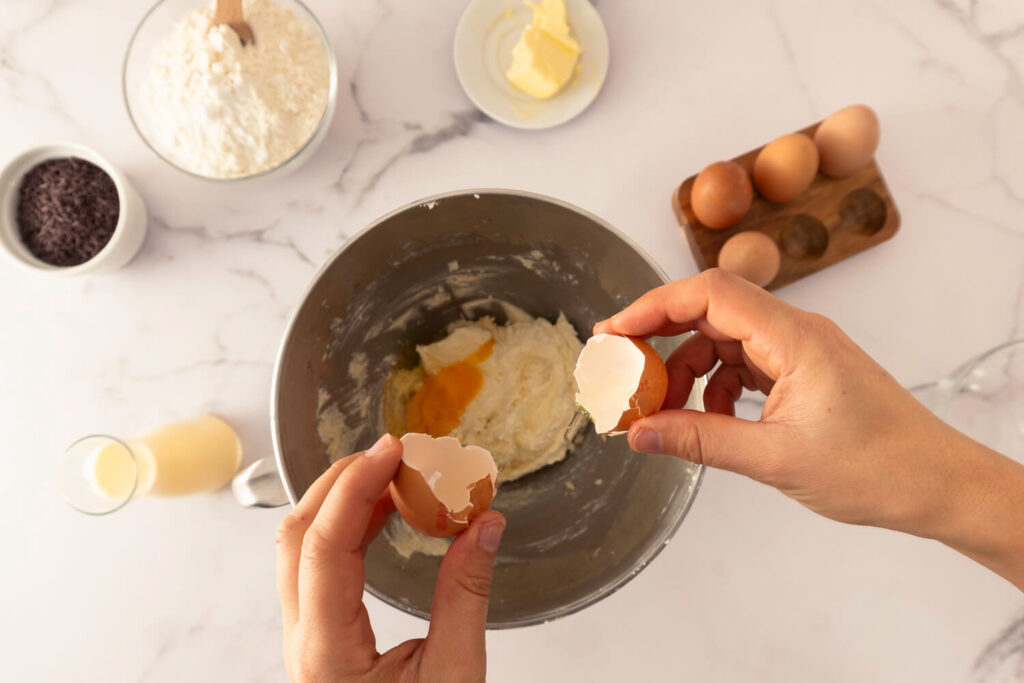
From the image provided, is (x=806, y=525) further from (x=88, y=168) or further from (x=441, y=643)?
(x=88, y=168)

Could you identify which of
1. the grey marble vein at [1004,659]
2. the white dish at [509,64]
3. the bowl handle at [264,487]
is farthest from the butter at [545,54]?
the grey marble vein at [1004,659]

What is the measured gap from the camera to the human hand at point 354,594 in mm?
896

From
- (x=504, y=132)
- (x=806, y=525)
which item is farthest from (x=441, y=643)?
(x=504, y=132)

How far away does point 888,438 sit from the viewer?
3.42ft

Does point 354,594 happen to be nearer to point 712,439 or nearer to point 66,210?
point 712,439

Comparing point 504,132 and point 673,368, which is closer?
point 673,368

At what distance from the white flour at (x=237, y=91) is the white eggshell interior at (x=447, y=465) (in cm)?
85

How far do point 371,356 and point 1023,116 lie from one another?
5.79 ft

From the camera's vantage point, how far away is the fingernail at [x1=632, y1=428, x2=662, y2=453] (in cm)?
107

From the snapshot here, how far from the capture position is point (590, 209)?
5.41 feet

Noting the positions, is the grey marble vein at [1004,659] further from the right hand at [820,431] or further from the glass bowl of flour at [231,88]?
the glass bowl of flour at [231,88]

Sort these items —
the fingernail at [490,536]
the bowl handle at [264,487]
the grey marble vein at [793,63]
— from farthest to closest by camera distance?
1. the grey marble vein at [793,63]
2. the bowl handle at [264,487]
3. the fingernail at [490,536]

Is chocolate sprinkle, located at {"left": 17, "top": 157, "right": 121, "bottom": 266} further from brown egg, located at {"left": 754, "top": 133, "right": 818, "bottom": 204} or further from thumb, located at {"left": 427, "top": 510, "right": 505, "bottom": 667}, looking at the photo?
brown egg, located at {"left": 754, "top": 133, "right": 818, "bottom": 204}

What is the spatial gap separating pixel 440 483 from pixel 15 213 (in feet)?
4.13
